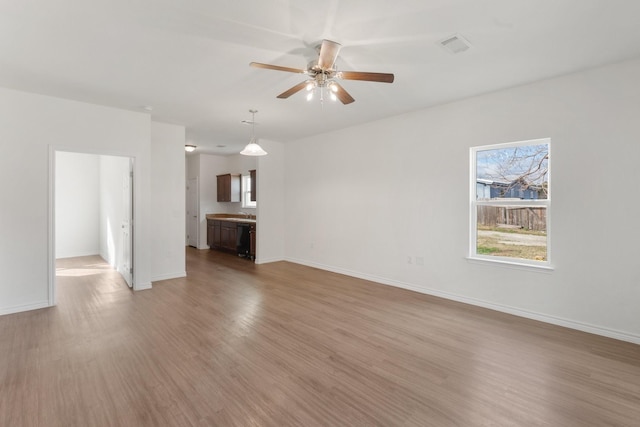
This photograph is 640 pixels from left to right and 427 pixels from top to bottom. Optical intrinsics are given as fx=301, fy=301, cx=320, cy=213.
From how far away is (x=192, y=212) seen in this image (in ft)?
30.7

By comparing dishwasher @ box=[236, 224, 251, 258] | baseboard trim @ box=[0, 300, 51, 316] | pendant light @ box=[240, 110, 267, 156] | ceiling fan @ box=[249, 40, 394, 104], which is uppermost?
ceiling fan @ box=[249, 40, 394, 104]

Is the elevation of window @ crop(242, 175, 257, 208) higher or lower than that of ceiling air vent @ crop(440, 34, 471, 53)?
lower

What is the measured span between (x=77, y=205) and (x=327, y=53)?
8.32m

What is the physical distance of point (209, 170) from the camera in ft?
30.1

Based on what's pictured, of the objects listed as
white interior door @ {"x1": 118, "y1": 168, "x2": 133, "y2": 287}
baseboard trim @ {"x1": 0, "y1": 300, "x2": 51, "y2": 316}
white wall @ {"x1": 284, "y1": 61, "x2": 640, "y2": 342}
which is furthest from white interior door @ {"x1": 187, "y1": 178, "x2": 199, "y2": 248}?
baseboard trim @ {"x1": 0, "y1": 300, "x2": 51, "y2": 316}

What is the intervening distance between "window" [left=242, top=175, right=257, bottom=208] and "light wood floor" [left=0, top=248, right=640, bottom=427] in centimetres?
478

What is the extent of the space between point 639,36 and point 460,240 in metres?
2.67

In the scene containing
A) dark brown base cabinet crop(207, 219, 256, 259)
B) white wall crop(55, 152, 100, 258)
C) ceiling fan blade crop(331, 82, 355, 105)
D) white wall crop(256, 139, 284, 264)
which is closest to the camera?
ceiling fan blade crop(331, 82, 355, 105)

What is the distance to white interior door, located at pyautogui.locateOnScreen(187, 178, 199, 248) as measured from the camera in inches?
360

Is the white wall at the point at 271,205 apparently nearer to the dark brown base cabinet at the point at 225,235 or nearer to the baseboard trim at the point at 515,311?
the dark brown base cabinet at the point at 225,235

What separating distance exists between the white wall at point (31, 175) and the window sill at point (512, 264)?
559 cm

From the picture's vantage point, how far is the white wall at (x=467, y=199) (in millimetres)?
3127

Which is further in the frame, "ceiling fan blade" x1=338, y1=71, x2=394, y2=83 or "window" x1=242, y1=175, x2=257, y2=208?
"window" x1=242, y1=175, x2=257, y2=208

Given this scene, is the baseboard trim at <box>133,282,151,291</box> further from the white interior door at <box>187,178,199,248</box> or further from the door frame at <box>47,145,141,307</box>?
the white interior door at <box>187,178,199,248</box>
